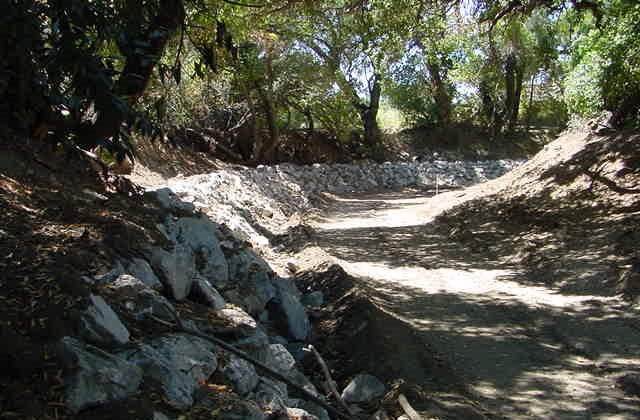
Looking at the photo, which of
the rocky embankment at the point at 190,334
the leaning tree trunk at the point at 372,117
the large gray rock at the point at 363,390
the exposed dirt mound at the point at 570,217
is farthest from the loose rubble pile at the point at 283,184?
the exposed dirt mound at the point at 570,217

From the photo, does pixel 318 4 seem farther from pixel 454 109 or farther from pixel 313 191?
pixel 454 109

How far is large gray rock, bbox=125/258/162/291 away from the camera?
412 centimetres

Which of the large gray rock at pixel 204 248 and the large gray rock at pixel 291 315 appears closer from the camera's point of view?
the large gray rock at pixel 204 248

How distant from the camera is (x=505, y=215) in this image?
39.1 feet

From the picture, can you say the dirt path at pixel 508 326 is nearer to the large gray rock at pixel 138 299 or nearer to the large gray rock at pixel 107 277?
the large gray rock at pixel 138 299

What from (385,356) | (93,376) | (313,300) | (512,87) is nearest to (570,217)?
(313,300)

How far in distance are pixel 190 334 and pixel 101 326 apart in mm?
667

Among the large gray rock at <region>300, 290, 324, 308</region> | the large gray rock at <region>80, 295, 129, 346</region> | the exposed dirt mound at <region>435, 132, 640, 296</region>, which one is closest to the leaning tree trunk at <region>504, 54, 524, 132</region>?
the exposed dirt mound at <region>435, 132, 640, 296</region>

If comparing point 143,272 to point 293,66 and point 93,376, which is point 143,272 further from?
point 293,66

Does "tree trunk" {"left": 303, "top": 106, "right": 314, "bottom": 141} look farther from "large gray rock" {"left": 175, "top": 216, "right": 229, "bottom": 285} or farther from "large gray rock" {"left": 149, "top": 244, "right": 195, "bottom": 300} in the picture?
"large gray rock" {"left": 149, "top": 244, "right": 195, "bottom": 300}

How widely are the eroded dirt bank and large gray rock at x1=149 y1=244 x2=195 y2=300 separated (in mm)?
2044

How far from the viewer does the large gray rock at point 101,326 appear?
288 cm

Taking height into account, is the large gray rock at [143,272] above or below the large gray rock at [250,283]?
above

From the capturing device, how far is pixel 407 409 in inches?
161
